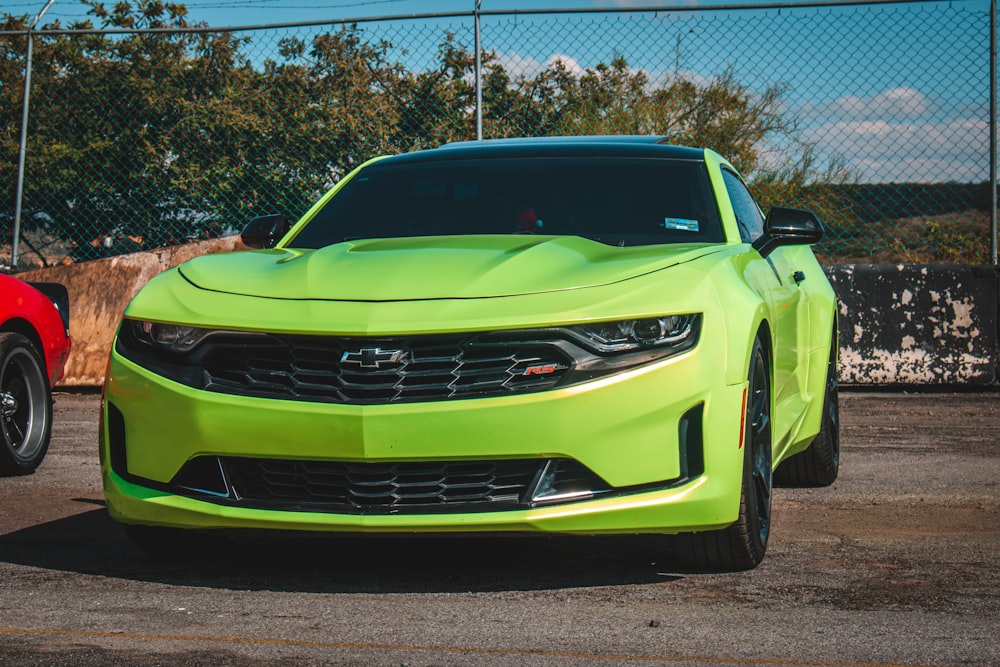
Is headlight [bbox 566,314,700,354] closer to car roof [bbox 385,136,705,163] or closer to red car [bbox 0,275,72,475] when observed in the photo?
car roof [bbox 385,136,705,163]

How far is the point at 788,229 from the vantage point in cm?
521

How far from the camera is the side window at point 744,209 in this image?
18.4ft

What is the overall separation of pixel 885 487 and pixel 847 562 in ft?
6.29

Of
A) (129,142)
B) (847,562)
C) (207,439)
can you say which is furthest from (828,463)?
(129,142)

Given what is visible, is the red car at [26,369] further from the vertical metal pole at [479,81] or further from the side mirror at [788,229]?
the vertical metal pole at [479,81]

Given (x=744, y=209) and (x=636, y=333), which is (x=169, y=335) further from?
(x=744, y=209)

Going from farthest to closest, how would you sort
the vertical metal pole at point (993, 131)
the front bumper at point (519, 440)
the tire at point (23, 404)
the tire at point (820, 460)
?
the vertical metal pole at point (993, 131) → the tire at point (23, 404) → the tire at point (820, 460) → the front bumper at point (519, 440)

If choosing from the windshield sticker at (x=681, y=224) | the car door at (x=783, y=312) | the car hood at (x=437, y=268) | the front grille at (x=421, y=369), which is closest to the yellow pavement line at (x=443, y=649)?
the front grille at (x=421, y=369)

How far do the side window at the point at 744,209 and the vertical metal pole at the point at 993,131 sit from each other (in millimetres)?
4521

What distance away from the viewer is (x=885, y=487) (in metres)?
6.42

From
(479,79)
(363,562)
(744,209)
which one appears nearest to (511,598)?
(363,562)

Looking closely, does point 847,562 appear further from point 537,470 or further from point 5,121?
point 5,121

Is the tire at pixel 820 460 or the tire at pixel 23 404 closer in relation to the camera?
the tire at pixel 820 460

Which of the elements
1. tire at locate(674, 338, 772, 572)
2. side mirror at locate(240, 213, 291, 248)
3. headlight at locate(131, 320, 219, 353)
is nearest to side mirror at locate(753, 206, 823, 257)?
tire at locate(674, 338, 772, 572)
